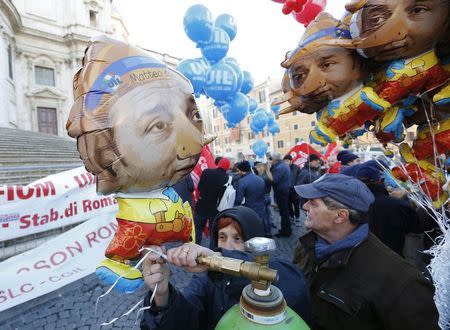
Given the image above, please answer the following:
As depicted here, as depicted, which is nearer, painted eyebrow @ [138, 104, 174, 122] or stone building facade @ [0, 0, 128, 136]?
painted eyebrow @ [138, 104, 174, 122]

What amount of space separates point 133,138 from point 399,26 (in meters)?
1.25

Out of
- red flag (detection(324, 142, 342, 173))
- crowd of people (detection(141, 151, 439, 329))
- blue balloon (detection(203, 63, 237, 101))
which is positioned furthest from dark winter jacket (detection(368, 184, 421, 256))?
blue balloon (detection(203, 63, 237, 101))

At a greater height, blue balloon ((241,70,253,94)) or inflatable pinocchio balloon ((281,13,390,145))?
blue balloon ((241,70,253,94))

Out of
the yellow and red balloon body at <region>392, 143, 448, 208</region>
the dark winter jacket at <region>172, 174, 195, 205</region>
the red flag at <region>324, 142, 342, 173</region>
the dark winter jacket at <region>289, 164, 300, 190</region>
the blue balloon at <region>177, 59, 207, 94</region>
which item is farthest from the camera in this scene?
the blue balloon at <region>177, 59, 207, 94</region>

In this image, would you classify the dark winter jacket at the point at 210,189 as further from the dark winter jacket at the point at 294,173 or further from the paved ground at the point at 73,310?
the dark winter jacket at the point at 294,173

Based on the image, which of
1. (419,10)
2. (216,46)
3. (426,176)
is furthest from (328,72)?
(216,46)

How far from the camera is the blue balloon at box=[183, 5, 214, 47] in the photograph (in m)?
7.02

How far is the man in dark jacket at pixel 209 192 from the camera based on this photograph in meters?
4.54

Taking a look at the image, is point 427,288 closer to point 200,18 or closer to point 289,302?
point 289,302

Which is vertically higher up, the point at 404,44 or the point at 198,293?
the point at 404,44

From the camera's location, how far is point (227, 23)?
8617 mm

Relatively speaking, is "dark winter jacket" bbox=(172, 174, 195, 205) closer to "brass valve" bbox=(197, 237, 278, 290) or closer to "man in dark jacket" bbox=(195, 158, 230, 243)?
"man in dark jacket" bbox=(195, 158, 230, 243)

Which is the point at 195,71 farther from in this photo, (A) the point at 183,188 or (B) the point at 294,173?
(A) the point at 183,188

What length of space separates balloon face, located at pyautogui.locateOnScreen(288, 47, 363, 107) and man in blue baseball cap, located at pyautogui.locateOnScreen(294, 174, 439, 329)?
0.63 metres
